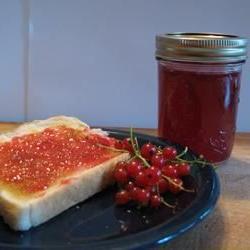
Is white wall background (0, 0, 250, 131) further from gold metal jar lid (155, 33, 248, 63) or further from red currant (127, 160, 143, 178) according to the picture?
red currant (127, 160, 143, 178)

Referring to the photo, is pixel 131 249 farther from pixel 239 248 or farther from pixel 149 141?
pixel 149 141

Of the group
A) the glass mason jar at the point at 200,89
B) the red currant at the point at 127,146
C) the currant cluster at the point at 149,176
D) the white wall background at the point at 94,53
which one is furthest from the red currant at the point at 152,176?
the white wall background at the point at 94,53

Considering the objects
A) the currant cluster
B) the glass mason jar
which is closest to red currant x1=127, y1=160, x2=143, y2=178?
the currant cluster

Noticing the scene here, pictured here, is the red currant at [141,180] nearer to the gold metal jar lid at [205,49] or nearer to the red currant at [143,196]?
the red currant at [143,196]

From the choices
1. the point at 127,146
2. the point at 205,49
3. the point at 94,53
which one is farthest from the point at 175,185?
the point at 94,53

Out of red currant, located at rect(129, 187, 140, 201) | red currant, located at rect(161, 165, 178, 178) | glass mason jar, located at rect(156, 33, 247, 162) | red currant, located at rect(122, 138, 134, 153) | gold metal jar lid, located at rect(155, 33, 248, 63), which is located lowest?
red currant, located at rect(129, 187, 140, 201)

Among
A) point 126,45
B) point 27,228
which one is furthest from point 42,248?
point 126,45

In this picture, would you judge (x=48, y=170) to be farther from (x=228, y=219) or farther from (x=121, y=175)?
(x=228, y=219)
